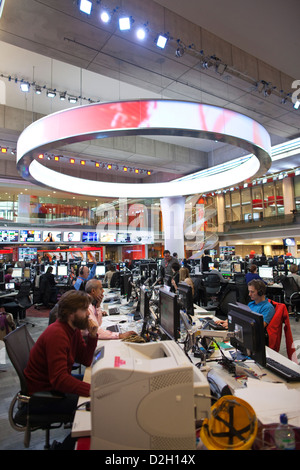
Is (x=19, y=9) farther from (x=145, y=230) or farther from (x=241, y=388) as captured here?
(x=145, y=230)

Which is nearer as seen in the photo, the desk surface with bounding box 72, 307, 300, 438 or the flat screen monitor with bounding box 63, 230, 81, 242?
the desk surface with bounding box 72, 307, 300, 438

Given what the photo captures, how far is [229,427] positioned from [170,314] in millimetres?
1253

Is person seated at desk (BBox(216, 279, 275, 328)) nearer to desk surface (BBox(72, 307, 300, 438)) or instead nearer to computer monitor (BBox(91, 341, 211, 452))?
desk surface (BBox(72, 307, 300, 438))

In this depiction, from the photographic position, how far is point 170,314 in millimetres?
2393

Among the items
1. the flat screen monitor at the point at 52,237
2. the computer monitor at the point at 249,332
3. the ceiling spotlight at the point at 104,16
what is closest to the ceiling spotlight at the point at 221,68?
the ceiling spotlight at the point at 104,16

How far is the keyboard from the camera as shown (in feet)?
6.12

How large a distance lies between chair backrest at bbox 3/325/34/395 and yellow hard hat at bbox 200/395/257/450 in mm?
1335

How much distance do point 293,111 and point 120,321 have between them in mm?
6401

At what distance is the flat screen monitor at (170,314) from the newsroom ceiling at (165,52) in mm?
3561

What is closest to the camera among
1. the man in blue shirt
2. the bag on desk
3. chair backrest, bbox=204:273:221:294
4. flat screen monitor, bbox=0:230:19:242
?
the man in blue shirt

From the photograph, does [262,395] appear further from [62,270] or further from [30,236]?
[30,236]

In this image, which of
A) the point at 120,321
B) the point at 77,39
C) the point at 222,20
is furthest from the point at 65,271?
the point at 222,20

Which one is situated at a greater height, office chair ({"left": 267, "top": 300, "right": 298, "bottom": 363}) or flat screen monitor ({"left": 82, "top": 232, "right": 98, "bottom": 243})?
flat screen monitor ({"left": 82, "top": 232, "right": 98, "bottom": 243})

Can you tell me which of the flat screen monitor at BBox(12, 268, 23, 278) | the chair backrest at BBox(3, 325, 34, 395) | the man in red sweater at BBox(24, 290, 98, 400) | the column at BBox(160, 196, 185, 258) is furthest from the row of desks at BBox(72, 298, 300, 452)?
the column at BBox(160, 196, 185, 258)
